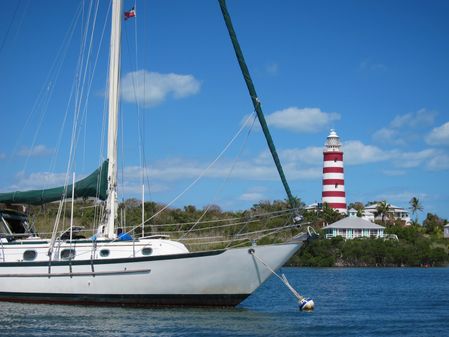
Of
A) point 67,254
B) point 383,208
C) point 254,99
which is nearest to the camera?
point 254,99

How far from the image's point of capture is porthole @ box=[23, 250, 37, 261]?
29.0 metres

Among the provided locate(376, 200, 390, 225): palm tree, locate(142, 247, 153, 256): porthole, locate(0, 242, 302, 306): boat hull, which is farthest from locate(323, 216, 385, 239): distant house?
locate(142, 247, 153, 256): porthole

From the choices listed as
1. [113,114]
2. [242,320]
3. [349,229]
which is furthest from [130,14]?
[349,229]

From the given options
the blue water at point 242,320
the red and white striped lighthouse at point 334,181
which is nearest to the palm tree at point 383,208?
the red and white striped lighthouse at point 334,181

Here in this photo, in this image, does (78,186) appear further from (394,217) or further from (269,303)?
(394,217)

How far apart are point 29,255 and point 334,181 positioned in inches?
2842

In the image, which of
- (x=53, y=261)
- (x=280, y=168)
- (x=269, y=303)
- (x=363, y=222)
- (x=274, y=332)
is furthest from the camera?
(x=363, y=222)

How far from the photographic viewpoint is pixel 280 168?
26062 millimetres

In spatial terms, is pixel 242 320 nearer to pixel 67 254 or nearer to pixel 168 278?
pixel 168 278

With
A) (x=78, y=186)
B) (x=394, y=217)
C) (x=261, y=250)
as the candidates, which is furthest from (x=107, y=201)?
(x=394, y=217)

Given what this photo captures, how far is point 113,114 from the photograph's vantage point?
1124 inches

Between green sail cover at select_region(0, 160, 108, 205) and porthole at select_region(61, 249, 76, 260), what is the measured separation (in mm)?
2391

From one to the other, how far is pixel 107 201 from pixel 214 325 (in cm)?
789

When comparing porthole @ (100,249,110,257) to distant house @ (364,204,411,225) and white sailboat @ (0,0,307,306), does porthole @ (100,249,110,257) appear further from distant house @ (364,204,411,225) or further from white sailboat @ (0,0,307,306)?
distant house @ (364,204,411,225)
